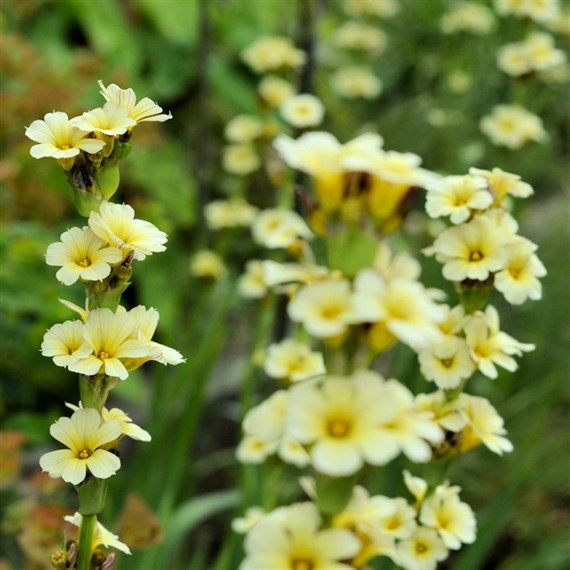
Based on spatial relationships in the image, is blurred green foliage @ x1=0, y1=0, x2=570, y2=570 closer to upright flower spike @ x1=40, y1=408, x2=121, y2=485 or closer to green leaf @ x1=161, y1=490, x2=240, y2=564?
green leaf @ x1=161, y1=490, x2=240, y2=564

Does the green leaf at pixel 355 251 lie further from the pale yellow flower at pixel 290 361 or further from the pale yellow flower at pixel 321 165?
the pale yellow flower at pixel 290 361

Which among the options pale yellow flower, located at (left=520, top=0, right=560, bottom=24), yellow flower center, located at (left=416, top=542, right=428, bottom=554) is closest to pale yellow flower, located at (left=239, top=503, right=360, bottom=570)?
yellow flower center, located at (left=416, top=542, right=428, bottom=554)

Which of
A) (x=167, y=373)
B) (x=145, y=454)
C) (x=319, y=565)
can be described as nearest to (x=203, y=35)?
(x=167, y=373)

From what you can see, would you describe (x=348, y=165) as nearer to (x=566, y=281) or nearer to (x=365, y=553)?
(x=365, y=553)

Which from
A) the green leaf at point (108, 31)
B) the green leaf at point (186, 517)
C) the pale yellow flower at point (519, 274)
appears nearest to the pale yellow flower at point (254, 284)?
the green leaf at point (186, 517)

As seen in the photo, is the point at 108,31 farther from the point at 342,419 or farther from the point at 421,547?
the point at 342,419

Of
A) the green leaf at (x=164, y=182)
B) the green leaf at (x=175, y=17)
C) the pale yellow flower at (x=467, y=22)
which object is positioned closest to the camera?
the pale yellow flower at (x=467, y=22)
